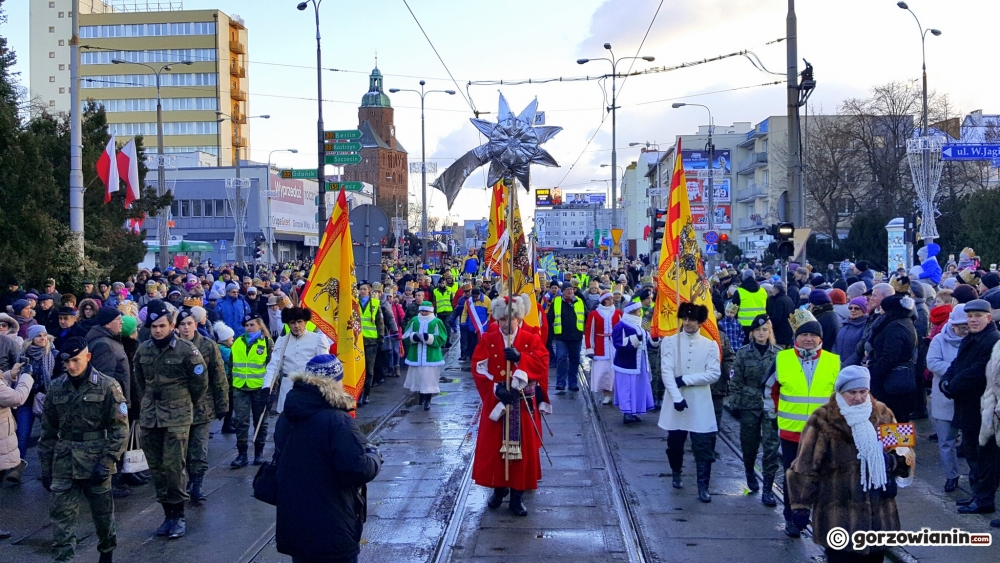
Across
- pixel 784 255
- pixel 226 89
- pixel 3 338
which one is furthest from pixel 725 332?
pixel 226 89

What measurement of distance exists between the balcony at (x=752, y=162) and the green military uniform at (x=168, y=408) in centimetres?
6738

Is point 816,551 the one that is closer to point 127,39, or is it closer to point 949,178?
point 949,178

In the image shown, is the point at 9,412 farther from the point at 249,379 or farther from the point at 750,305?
the point at 750,305

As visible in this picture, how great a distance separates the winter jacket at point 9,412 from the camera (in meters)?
8.34

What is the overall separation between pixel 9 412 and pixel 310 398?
206 inches

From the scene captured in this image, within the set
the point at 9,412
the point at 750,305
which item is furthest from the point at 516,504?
the point at 750,305

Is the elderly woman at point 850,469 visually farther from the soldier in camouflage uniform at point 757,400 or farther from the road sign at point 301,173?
the road sign at point 301,173

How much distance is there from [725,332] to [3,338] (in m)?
8.74

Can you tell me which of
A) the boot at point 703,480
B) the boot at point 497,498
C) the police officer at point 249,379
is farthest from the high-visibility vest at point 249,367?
the boot at point 703,480

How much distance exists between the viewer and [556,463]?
34.6 ft

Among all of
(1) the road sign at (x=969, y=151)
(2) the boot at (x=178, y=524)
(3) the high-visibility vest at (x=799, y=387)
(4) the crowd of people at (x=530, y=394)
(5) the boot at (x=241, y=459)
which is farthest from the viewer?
(1) the road sign at (x=969, y=151)

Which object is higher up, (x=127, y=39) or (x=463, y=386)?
(x=127, y=39)

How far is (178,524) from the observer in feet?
25.6

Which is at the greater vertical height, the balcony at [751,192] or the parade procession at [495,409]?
the balcony at [751,192]
